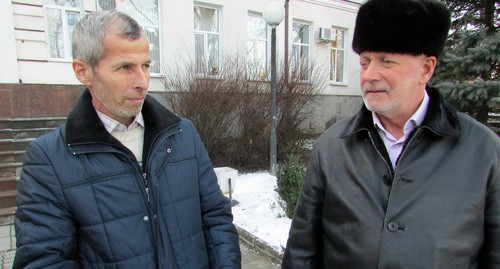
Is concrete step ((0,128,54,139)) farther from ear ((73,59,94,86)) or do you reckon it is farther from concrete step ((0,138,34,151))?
ear ((73,59,94,86))

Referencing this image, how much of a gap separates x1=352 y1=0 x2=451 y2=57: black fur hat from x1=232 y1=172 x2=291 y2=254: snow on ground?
273 centimetres

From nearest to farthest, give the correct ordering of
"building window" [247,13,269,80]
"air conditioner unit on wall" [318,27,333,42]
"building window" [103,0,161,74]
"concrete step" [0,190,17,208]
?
"concrete step" [0,190,17,208] < "building window" [103,0,161,74] < "building window" [247,13,269,80] < "air conditioner unit on wall" [318,27,333,42]

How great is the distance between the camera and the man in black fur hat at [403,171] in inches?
51.0

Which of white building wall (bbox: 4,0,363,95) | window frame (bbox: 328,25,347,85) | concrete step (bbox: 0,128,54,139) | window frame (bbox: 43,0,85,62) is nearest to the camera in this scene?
concrete step (bbox: 0,128,54,139)

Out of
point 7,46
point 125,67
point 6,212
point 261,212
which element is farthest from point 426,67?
point 7,46

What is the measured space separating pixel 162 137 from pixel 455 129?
1.24 meters

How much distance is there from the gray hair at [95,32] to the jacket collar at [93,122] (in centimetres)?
19

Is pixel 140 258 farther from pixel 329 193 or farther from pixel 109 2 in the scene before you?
pixel 109 2

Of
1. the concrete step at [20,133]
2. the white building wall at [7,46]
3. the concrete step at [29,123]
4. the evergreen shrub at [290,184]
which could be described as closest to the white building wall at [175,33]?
the white building wall at [7,46]

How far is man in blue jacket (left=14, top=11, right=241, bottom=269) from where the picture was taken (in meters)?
1.36

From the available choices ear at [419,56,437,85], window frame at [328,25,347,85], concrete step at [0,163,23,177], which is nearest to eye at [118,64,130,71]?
ear at [419,56,437,85]

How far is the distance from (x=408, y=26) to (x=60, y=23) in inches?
347

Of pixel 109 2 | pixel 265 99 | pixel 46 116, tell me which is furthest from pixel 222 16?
pixel 46 116

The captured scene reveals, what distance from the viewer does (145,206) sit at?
4.87 feet
